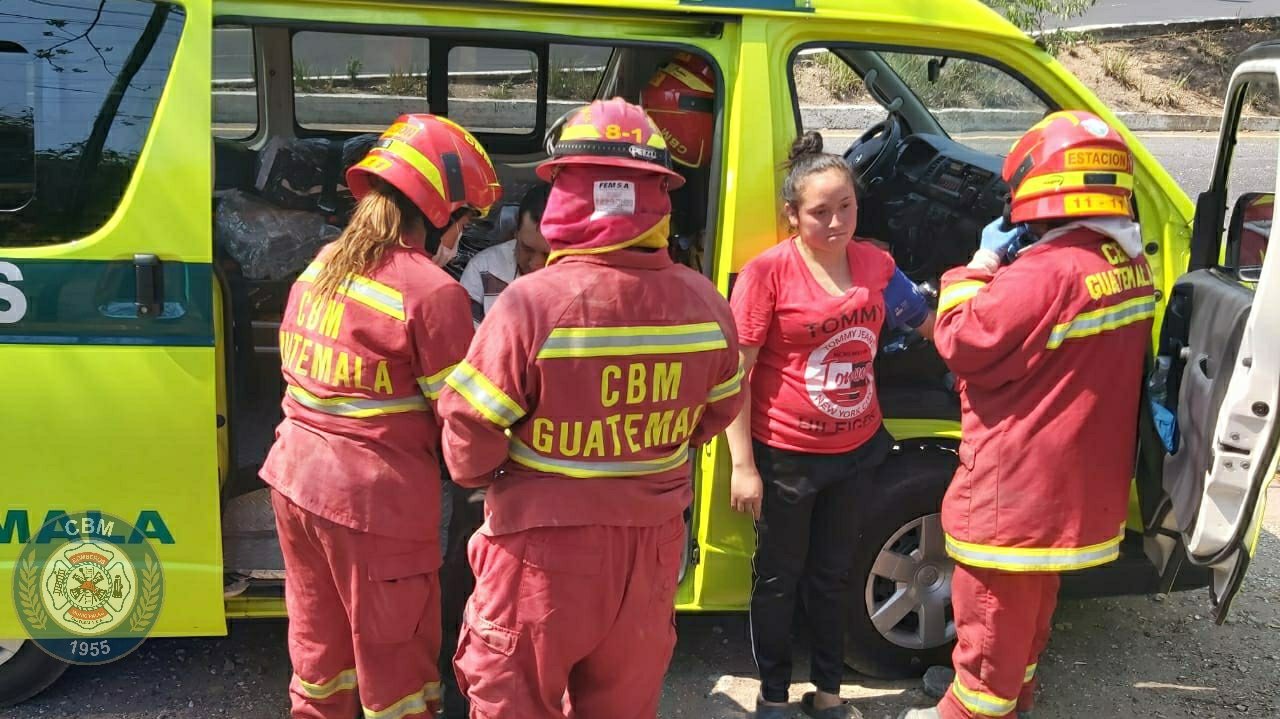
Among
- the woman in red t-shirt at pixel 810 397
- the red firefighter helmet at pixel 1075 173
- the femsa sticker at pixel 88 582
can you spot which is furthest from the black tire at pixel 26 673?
the red firefighter helmet at pixel 1075 173

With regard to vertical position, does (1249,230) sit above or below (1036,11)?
below

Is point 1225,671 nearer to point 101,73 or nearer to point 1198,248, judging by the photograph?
point 1198,248

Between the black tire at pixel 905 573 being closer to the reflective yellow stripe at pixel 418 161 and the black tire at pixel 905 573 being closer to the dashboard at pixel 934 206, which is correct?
the dashboard at pixel 934 206

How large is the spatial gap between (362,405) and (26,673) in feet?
4.93

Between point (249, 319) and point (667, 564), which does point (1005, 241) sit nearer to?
point (667, 564)

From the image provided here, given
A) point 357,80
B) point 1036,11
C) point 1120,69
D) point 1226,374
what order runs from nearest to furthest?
1. point 1226,374
2. point 357,80
3. point 1036,11
4. point 1120,69

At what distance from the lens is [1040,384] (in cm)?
256

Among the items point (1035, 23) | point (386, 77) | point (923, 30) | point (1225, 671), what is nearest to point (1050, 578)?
point (1225, 671)

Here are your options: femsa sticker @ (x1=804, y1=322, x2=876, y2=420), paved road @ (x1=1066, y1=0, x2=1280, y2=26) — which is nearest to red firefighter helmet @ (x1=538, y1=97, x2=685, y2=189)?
femsa sticker @ (x1=804, y1=322, x2=876, y2=420)

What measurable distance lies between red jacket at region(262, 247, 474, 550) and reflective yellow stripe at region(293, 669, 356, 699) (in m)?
0.45

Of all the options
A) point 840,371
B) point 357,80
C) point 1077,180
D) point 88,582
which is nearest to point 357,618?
point 88,582

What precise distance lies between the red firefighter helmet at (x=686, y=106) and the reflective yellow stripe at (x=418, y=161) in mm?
1098

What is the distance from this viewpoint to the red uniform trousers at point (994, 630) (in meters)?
2.69

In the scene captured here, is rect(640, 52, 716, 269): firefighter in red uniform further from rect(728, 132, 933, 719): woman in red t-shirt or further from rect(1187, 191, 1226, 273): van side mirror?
rect(1187, 191, 1226, 273): van side mirror
